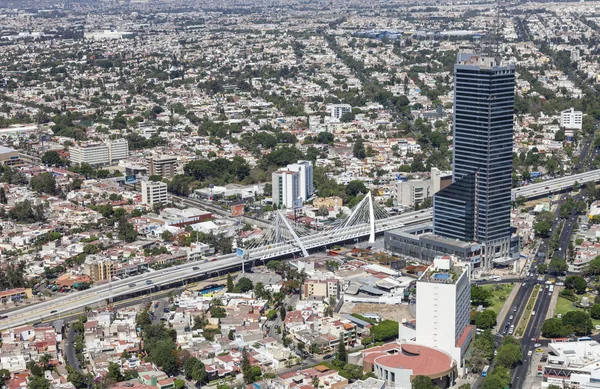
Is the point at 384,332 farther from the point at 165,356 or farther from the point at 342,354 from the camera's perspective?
the point at 165,356

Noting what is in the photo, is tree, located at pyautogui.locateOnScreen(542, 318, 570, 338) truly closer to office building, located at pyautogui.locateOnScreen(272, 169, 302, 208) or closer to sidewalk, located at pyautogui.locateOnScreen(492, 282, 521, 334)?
sidewalk, located at pyautogui.locateOnScreen(492, 282, 521, 334)

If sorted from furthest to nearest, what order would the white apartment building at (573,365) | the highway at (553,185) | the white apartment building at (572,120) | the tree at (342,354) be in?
the white apartment building at (572,120) < the highway at (553,185) < the tree at (342,354) < the white apartment building at (573,365)

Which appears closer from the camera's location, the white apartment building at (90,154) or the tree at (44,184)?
the tree at (44,184)

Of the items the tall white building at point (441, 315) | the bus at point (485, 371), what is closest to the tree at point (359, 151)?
the tall white building at point (441, 315)

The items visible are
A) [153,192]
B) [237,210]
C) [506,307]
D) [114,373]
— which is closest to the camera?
[114,373]

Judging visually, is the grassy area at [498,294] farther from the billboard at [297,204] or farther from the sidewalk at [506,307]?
the billboard at [297,204]

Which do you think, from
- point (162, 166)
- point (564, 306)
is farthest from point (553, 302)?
point (162, 166)
